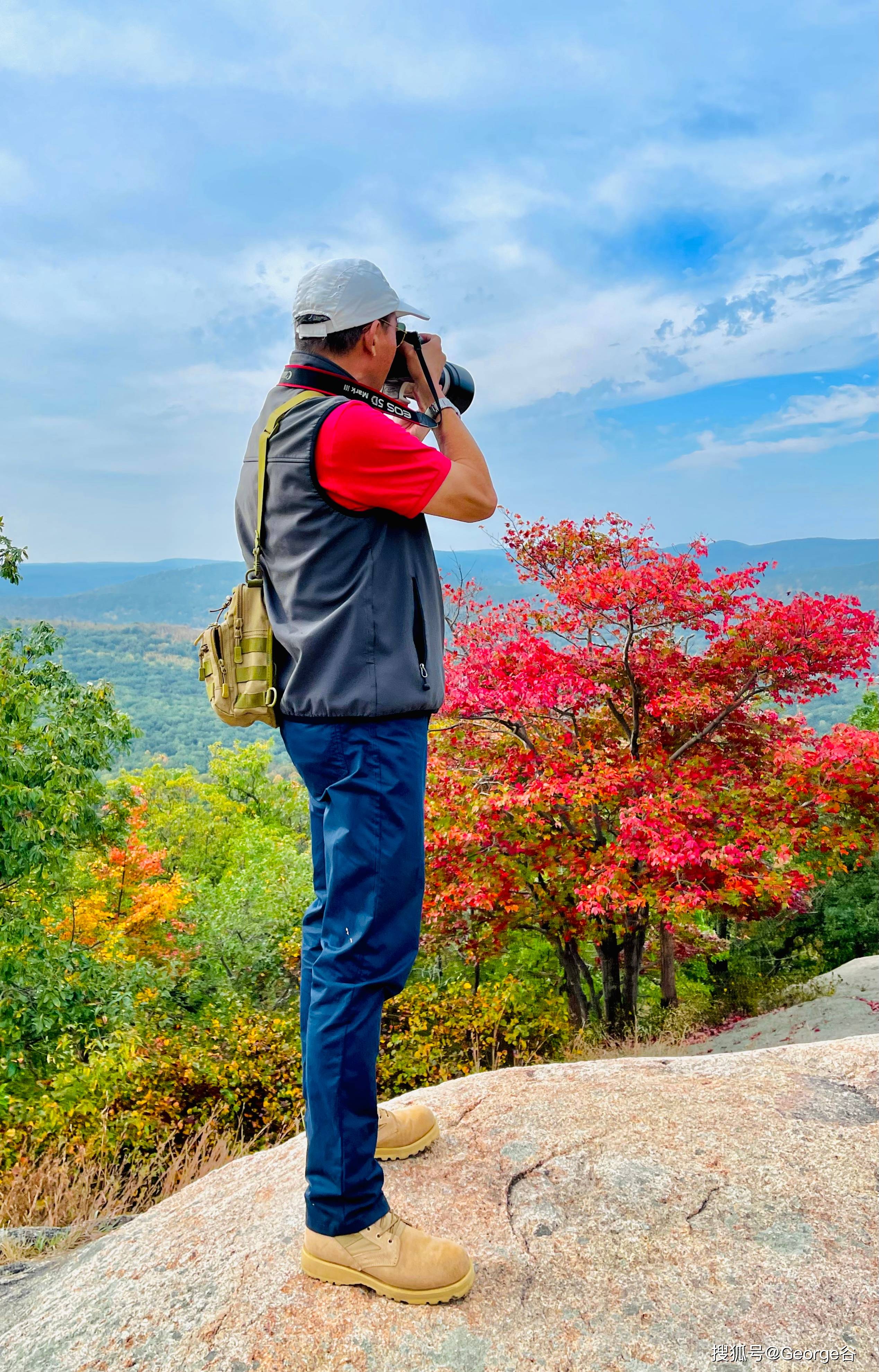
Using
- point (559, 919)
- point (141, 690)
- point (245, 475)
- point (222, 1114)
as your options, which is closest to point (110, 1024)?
point (222, 1114)

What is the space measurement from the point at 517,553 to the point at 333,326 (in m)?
5.80

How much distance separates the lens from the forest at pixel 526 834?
6496 millimetres

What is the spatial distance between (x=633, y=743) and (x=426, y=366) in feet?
19.4

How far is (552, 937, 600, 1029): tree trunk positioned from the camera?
31.0ft

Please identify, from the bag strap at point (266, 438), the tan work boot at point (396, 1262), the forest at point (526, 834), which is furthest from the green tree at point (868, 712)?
the bag strap at point (266, 438)

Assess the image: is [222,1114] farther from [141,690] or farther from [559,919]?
[141,690]

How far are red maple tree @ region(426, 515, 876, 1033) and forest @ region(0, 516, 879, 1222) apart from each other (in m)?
0.02

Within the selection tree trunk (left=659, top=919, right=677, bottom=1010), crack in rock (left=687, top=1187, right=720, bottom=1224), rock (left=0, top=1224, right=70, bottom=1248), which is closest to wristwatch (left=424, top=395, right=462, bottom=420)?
crack in rock (left=687, top=1187, right=720, bottom=1224)

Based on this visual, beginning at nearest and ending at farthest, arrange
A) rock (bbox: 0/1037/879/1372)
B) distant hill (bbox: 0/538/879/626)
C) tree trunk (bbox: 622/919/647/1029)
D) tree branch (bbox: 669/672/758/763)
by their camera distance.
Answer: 1. rock (bbox: 0/1037/879/1372)
2. tree branch (bbox: 669/672/758/763)
3. tree trunk (bbox: 622/919/647/1029)
4. distant hill (bbox: 0/538/879/626)

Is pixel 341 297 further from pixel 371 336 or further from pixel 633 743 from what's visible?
pixel 633 743

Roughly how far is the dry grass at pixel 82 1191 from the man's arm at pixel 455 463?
240cm

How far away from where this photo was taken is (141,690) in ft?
242

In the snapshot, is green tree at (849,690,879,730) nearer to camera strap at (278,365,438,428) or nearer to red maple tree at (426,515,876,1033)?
red maple tree at (426,515,876,1033)

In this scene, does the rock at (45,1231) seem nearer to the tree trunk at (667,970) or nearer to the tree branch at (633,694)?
the tree branch at (633,694)
